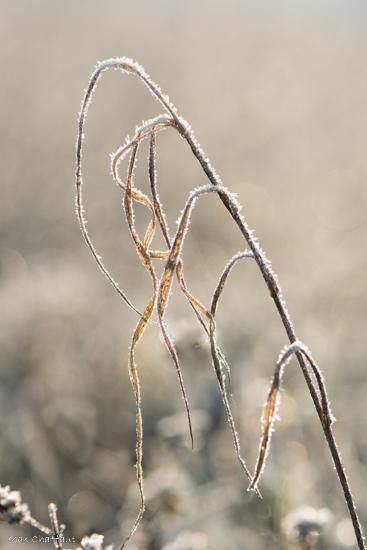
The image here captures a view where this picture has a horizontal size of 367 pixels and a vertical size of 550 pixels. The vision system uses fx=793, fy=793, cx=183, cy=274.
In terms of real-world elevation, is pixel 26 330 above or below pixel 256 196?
below

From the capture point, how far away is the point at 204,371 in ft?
13.8

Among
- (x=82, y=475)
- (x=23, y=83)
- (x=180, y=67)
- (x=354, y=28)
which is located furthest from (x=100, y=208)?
(x=354, y=28)

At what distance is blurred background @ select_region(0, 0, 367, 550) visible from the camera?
343 cm

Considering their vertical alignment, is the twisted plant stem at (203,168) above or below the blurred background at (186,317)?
below

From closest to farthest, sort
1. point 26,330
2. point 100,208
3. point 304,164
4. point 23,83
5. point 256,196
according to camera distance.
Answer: point 26,330 → point 100,208 → point 256,196 → point 304,164 → point 23,83

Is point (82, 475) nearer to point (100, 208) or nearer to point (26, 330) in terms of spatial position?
point (26, 330)

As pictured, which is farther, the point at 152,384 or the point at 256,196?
the point at 256,196

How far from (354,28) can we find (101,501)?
25249mm

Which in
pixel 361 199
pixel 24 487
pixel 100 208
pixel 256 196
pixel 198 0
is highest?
pixel 198 0

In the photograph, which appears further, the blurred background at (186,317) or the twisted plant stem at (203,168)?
the blurred background at (186,317)

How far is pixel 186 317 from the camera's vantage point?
5.46 meters

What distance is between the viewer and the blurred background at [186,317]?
3434 millimetres

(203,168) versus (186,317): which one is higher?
(186,317)

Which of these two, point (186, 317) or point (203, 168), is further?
point (186, 317)
